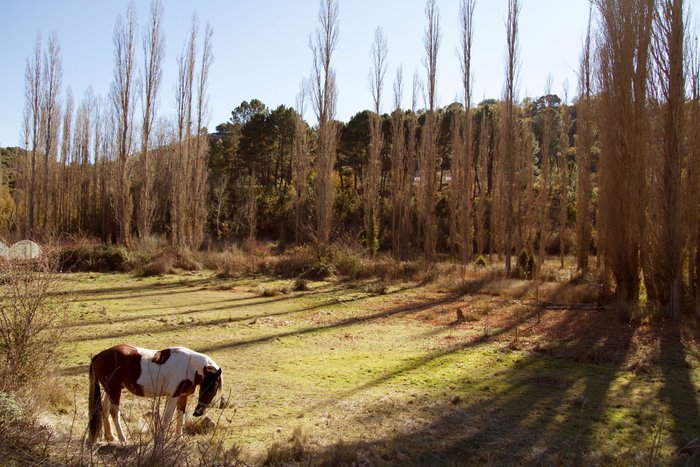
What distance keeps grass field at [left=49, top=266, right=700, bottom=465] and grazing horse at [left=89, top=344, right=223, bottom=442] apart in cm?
42

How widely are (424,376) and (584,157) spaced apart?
1935cm

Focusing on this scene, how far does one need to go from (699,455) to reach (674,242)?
28.7ft

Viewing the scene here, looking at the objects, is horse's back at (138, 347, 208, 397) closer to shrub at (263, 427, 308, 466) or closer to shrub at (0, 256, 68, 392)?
shrub at (263, 427, 308, 466)

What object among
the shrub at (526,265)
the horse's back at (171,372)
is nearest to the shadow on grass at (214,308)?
the horse's back at (171,372)

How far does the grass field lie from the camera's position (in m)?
5.12

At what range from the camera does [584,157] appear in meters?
23.8

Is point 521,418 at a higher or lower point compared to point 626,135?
lower

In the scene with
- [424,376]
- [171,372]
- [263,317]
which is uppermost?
[171,372]

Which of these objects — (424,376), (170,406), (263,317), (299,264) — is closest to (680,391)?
(424,376)

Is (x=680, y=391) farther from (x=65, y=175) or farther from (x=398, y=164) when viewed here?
(x=65, y=175)

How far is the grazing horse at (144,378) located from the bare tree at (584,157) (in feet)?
67.6

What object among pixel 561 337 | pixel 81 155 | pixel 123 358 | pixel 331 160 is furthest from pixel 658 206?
pixel 81 155

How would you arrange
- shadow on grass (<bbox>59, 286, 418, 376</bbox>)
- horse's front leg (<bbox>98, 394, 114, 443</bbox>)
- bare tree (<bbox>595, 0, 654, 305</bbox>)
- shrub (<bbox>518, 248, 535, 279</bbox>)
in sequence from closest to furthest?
horse's front leg (<bbox>98, 394, 114, 443</bbox>) < shadow on grass (<bbox>59, 286, 418, 376</bbox>) < bare tree (<bbox>595, 0, 654, 305</bbox>) < shrub (<bbox>518, 248, 535, 279</bbox>)

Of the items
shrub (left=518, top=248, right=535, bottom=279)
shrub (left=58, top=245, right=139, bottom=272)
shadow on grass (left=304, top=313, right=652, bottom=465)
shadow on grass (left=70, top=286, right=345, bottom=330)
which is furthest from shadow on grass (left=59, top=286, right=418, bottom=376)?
shrub (left=58, top=245, right=139, bottom=272)
